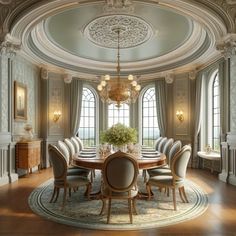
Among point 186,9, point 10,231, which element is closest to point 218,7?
point 186,9

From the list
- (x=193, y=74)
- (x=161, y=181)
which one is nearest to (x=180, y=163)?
(x=161, y=181)

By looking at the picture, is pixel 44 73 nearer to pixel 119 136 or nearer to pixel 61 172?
pixel 119 136

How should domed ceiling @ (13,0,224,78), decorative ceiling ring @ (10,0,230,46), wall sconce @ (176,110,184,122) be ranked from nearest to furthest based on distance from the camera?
1. decorative ceiling ring @ (10,0,230,46)
2. domed ceiling @ (13,0,224,78)
3. wall sconce @ (176,110,184,122)

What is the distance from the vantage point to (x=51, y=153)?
3906 millimetres

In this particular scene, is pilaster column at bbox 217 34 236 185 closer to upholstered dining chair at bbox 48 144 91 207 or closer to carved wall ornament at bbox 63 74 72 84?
upholstered dining chair at bbox 48 144 91 207

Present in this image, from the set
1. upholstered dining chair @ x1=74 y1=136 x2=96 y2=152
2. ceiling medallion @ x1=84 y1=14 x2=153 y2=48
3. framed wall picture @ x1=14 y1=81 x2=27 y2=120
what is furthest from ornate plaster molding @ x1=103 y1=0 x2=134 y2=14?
framed wall picture @ x1=14 y1=81 x2=27 y2=120

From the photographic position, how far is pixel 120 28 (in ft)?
18.4

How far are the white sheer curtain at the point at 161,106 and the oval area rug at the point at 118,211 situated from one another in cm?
420

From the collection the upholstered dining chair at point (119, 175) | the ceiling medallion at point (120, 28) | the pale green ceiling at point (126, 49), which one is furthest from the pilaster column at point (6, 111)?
the upholstered dining chair at point (119, 175)

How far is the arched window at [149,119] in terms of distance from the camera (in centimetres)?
954

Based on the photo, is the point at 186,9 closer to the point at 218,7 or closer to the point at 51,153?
the point at 218,7

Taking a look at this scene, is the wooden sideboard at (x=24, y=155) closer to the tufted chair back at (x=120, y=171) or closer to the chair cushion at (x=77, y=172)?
the chair cushion at (x=77, y=172)

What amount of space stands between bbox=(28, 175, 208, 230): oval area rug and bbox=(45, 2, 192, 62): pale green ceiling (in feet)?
12.1

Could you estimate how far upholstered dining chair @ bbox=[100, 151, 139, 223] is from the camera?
3143mm
